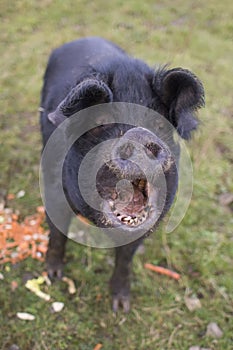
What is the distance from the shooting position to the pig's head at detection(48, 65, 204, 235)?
1.87 m

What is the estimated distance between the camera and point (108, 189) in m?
2.06

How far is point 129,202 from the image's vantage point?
2.02 metres

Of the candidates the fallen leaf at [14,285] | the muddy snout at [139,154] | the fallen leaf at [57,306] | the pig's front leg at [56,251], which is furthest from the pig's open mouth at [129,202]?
the fallen leaf at [14,285]

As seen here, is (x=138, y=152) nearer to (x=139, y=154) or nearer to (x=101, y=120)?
(x=139, y=154)

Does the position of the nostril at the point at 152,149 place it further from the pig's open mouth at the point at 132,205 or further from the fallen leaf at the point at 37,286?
the fallen leaf at the point at 37,286

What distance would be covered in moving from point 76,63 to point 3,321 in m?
1.88

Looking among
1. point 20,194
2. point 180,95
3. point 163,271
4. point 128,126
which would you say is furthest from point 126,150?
point 20,194

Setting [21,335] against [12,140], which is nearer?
[21,335]

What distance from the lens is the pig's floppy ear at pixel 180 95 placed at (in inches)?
86.1

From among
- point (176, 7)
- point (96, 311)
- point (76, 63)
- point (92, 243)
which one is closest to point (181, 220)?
point (92, 243)

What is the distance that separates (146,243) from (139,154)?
6.64 feet

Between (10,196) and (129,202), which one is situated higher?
(129,202)

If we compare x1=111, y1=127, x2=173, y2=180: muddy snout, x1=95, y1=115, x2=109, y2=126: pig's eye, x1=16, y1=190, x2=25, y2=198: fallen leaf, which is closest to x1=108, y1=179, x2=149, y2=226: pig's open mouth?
x1=111, y1=127, x2=173, y2=180: muddy snout

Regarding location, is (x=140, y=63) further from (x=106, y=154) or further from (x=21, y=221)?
(x=21, y=221)
